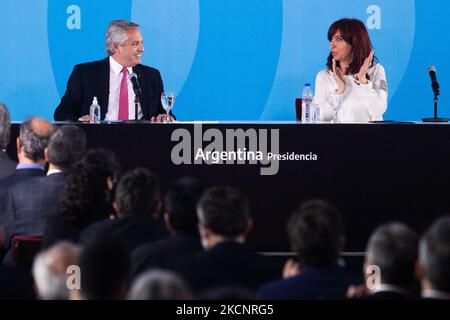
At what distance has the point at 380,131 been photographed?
227 inches

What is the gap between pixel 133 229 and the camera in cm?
378

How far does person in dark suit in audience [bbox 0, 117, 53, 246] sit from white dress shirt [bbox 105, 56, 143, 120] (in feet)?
5.97

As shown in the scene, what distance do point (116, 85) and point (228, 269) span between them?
12.6 feet

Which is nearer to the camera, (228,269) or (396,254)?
(396,254)

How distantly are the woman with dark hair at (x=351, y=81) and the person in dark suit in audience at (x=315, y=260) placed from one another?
11.1ft

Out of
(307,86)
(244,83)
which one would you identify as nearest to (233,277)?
(307,86)

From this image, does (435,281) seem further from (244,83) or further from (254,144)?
(244,83)

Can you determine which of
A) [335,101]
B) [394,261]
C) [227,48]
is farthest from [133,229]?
[227,48]

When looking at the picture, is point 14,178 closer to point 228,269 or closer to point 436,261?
point 228,269

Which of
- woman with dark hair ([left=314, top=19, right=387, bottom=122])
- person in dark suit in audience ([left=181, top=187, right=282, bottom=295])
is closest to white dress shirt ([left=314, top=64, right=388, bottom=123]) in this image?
woman with dark hair ([left=314, top=19, right=387, bottom=122])

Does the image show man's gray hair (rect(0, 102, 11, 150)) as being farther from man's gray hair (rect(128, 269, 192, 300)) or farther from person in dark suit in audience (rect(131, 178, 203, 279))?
man's gray hair (rect(128, 269, 192, 300))

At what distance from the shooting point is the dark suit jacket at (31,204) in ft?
14.6

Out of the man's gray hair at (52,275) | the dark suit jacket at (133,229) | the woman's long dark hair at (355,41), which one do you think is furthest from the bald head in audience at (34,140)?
the woman's long dark hair at (355,41)

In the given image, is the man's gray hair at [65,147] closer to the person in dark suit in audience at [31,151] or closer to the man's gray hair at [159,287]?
the person in dark suit in audience at [31,151]
